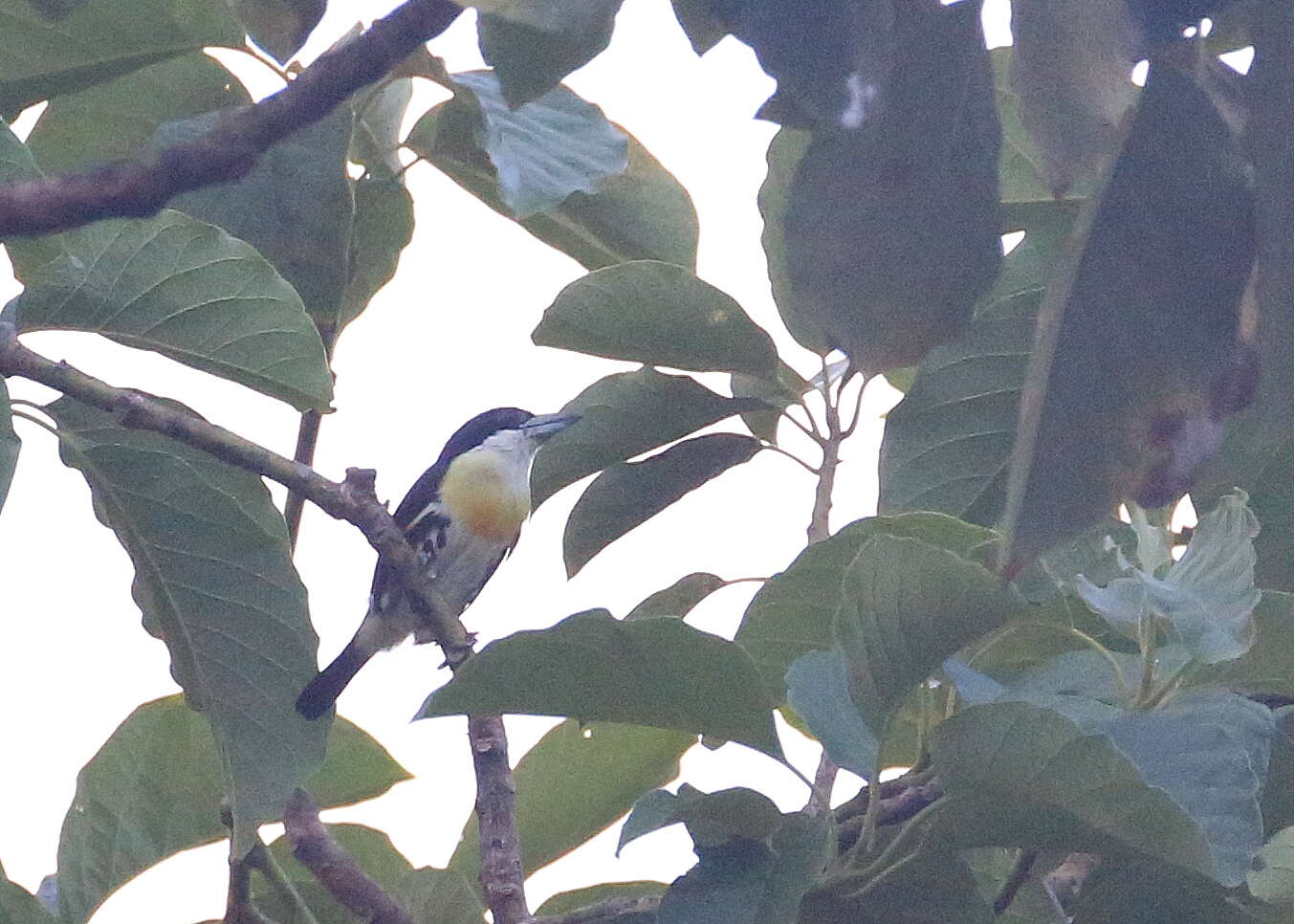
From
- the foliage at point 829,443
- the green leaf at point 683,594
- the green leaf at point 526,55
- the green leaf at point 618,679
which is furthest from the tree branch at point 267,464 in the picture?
the green leaf at point 526,55

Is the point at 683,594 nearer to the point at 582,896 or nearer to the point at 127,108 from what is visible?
the point at 582,896

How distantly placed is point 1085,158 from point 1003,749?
80 centimetres

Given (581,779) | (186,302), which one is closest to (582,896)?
(581,779)

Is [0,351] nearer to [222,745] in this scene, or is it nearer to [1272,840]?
[222,745]

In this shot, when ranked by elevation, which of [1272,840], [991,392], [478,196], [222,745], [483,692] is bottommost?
[1272,840]

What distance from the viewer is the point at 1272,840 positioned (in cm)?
165

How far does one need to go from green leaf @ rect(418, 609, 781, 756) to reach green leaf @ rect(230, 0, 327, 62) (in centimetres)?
63

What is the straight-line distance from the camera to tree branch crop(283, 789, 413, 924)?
1.98 metres

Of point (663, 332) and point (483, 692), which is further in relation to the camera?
point (663, 332)

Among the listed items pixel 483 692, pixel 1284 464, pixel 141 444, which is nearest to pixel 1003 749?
pixel 483 692

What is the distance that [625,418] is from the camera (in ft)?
7.41

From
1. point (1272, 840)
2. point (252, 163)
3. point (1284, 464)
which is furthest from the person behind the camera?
point (1284, 464)

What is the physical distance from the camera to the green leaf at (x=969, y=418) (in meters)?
1.92

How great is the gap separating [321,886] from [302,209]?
96 centimetres
